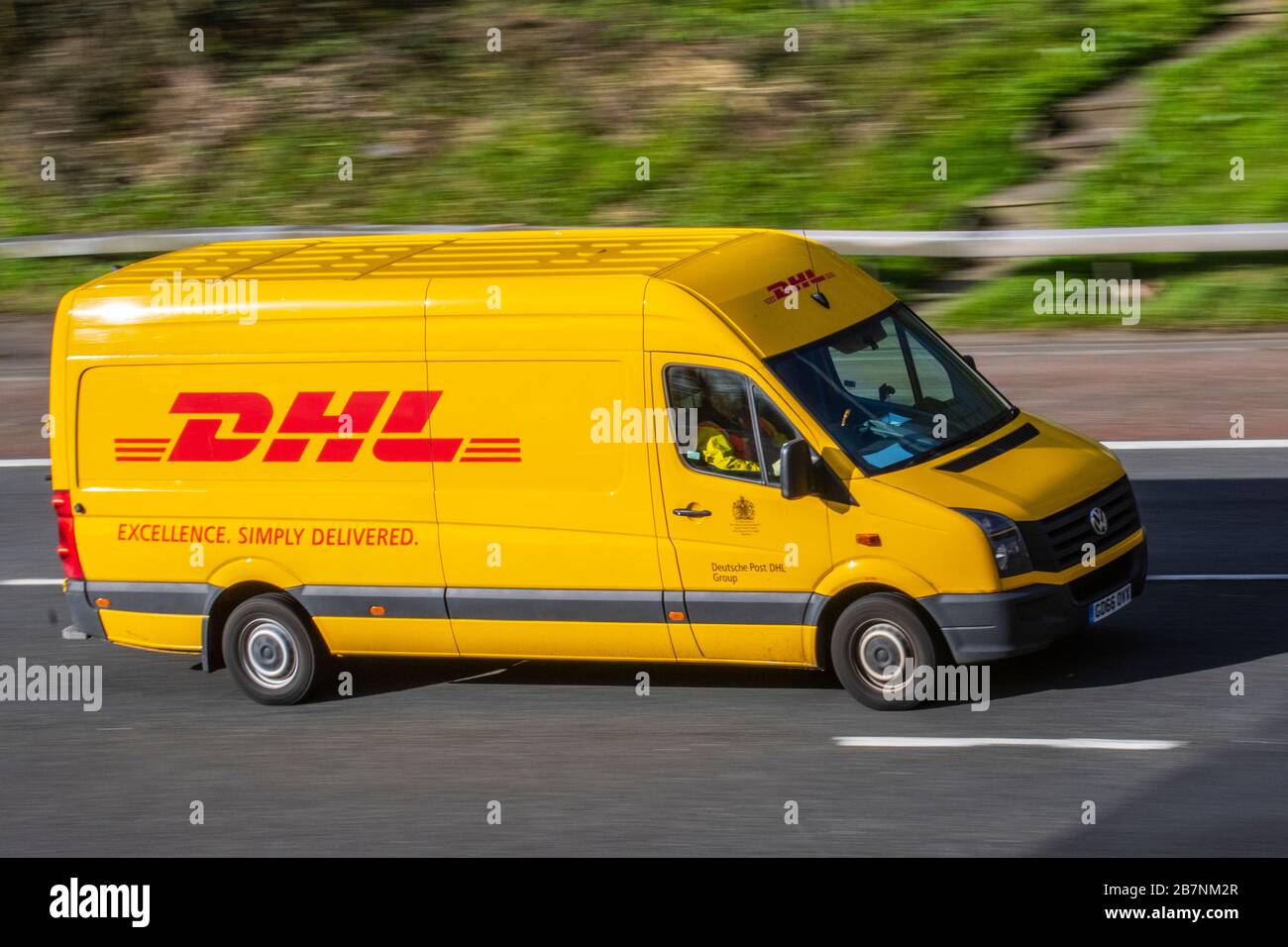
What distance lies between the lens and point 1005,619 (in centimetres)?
791

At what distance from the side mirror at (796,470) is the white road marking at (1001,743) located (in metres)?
1.14

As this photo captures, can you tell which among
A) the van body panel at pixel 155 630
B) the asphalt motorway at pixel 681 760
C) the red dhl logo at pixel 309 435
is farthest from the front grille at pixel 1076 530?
the van body panel at pixel 155 630

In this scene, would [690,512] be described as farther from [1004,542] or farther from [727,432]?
[1004,542]

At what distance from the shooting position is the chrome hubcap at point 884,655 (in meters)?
8.09

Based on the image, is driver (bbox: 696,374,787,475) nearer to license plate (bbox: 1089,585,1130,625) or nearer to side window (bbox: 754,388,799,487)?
side window (bbox: 754,388,799,487)

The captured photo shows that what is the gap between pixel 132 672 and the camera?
32.2 feet

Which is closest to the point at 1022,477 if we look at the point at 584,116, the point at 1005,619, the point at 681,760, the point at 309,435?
the point at 1005,619

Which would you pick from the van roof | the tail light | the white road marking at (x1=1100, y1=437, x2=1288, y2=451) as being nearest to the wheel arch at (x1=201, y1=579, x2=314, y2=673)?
the tail light

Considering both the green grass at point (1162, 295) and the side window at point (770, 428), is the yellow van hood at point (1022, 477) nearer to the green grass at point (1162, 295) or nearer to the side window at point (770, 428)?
the side window at point (770, 428)

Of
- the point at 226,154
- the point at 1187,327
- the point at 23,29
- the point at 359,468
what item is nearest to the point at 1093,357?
the point at 1187,327

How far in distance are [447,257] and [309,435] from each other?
120 cm

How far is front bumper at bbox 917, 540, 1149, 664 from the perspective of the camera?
7902mm

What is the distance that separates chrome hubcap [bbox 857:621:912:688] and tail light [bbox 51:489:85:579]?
13.6 ft

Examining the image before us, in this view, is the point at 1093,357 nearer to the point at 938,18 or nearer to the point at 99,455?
the point at 938,18
